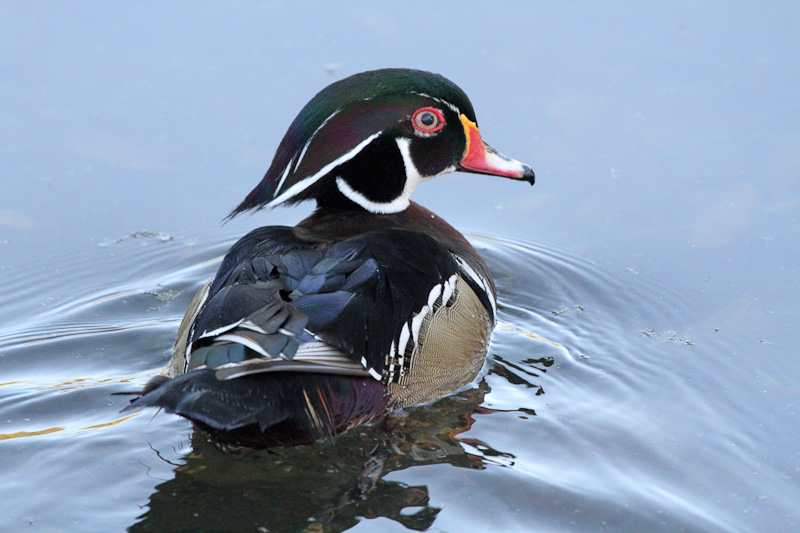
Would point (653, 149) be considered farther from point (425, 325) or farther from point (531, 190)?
point (425, 325)

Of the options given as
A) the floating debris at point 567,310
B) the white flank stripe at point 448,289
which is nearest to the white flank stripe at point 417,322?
the white flank stripe at point 448,289

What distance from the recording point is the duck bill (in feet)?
16.4

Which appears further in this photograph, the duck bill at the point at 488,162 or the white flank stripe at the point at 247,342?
the duck bill at the point at 488,162

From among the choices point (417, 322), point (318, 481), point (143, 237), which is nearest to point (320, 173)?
point (417, 322)

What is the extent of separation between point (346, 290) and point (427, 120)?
139 centimetres

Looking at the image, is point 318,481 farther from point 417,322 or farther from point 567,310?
point 567,310

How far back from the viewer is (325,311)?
3.63 m

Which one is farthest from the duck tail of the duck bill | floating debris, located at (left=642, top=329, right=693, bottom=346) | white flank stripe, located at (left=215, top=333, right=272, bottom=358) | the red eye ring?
floating debris, located at (left=642, top=329, right=693, bottom=346)

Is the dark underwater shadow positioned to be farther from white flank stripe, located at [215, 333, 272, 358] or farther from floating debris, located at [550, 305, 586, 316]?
floating debris, located at [550, 305, 586, 316]

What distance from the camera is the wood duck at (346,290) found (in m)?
3.32

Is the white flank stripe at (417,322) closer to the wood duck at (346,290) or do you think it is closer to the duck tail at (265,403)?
the wood duck at (346,290)

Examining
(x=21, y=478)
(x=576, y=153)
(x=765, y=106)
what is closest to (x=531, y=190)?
(x=576, y=153)

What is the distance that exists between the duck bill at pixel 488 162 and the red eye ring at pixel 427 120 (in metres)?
0.25

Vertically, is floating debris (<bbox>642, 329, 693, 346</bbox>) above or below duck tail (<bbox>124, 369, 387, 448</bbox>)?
below
